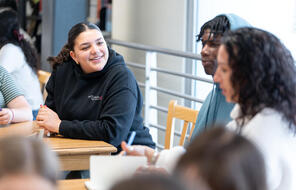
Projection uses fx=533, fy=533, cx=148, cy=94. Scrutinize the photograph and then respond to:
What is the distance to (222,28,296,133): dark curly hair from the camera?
155cm

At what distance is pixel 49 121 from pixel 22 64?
4.98ft

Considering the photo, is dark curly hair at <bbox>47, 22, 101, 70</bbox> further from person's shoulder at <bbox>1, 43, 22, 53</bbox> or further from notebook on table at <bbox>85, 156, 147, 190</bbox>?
notebook on table at <bbox>85, 156, 147, 190</bbox>

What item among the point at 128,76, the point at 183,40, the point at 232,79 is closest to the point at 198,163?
the point at 232,79

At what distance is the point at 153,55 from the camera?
4.41 m

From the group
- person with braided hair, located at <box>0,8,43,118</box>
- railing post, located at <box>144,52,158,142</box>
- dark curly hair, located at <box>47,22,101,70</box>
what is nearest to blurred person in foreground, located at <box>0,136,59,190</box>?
dark curly hair, located at <box>47,22,101,70</box>

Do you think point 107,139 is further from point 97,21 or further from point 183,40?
point 97,21

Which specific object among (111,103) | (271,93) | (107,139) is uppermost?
(271,93)

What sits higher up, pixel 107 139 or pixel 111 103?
pixel 111 103

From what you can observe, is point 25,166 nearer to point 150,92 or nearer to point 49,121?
point 49,121

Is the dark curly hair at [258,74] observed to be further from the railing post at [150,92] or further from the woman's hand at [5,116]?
the railing post at [150,92]

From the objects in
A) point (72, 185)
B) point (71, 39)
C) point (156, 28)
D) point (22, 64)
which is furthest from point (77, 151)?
point (156, 28)

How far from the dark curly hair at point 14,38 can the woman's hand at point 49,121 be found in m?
1.49

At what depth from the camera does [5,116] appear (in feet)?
9.00

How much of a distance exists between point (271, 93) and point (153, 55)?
2870mm
